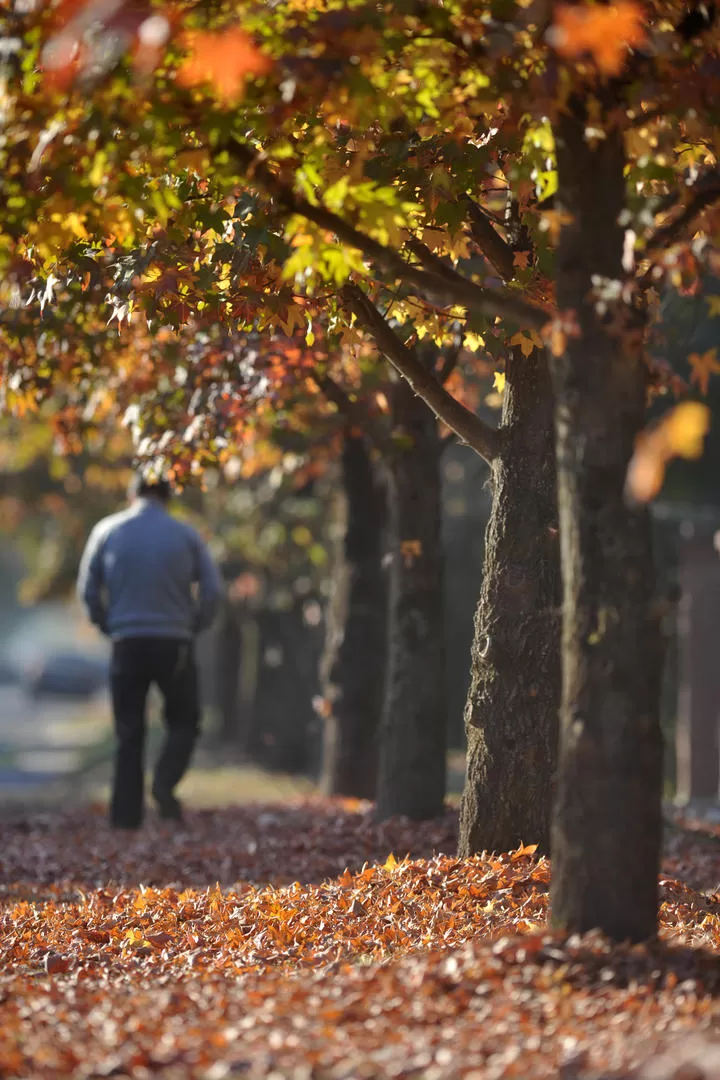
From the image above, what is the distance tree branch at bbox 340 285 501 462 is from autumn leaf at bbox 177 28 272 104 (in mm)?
1840

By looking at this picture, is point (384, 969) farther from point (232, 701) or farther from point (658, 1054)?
point (232, 701)

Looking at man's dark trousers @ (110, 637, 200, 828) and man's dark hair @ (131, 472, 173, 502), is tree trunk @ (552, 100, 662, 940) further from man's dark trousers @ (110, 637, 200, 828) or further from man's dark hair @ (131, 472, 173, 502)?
man's dark hair @ (131, 472, 173, 502)

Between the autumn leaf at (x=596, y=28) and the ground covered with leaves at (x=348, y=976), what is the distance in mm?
2887

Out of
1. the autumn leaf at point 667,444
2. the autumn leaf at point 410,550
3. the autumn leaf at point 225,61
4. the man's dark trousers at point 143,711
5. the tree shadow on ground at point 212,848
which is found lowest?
the tree shadow on ground at point 212,848

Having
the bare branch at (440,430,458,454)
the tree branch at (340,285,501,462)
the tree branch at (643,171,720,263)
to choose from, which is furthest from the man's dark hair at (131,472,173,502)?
the tree branch at (643,171,720,263)

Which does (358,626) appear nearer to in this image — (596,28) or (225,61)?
(225,61)

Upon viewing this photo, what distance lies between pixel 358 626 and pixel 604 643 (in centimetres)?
789

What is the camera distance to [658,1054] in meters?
4.08

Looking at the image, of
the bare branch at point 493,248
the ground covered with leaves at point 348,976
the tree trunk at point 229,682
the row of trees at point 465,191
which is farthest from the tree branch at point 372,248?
the tree trunk at point 229,682

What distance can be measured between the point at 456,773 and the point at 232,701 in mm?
8777

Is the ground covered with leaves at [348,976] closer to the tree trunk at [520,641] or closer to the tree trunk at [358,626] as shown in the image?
the tree trunk at [520,641]

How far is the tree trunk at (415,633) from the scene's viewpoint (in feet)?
31.8

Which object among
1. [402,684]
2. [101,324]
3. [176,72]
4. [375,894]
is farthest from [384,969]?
[101,324]

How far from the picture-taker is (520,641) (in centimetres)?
712
